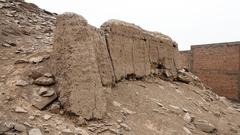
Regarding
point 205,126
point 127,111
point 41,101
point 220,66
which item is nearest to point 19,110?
point 41,101

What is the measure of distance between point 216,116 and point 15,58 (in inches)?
141

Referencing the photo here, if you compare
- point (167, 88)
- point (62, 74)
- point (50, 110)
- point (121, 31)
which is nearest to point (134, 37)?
point (121, 31)

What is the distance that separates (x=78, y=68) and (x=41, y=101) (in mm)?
588

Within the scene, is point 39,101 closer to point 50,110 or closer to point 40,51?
point 50,110

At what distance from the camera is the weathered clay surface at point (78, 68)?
12.3ft

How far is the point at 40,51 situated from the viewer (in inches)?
187

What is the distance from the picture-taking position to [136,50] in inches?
217

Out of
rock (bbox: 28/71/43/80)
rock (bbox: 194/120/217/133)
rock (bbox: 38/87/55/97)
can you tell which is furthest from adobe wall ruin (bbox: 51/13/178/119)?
rock (bbox: 194/120/217/133)

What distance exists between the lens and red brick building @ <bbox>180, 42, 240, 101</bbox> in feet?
37.8

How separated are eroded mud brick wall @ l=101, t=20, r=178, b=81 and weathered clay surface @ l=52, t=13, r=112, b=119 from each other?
0.83 metres

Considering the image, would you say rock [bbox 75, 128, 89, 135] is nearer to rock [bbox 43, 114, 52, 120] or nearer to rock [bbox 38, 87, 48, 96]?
rock [bbox 43, 114, 52, 120]

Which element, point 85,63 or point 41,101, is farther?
point 85,63

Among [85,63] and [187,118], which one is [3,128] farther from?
[187,118]

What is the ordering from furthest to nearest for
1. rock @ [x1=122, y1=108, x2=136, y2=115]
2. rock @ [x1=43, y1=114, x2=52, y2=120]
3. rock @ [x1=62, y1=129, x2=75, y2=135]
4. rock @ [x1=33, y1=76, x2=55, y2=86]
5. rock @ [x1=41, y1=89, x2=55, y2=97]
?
rock @ [x1=122, y1=108, x2=136, y2=115] → rock @ [x1=33, y1=76, x2=55, y2=86] → rock @ [x1=41, y1=89, x2=55, y2=97] → rock @ [x1=43, y1=114, x2=52, y2=120] → rock @ [x1=62, y1=129, x2=75, y2=135]
